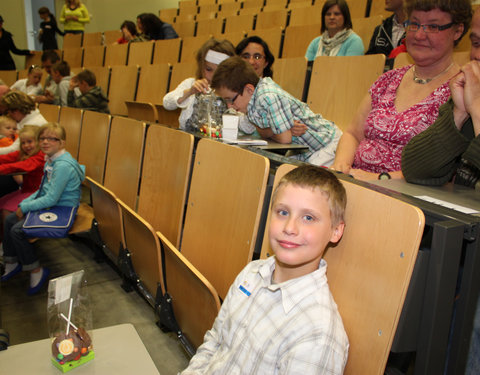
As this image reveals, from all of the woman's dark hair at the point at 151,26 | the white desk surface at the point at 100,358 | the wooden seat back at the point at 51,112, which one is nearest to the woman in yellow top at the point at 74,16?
the woman's dark hair at the point at 151,26

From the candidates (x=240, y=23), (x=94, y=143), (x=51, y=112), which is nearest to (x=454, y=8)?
(x=94, y=143)

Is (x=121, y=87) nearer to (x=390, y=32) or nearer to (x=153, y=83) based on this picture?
(x=153, y=83)

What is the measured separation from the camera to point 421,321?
30.6 inches

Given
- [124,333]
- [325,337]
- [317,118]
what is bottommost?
[124,333]

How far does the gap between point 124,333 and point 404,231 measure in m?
0.71

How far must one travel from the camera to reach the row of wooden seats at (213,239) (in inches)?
30.4

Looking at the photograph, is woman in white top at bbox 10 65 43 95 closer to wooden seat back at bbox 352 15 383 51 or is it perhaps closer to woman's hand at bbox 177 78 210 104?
woman's hand at bbox 177 78 210 104

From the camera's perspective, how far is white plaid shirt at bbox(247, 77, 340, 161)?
188cm

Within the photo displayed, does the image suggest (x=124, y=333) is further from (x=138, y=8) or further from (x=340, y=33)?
(x=138, y=8)

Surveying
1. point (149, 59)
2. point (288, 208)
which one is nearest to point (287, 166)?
point (288, 208)

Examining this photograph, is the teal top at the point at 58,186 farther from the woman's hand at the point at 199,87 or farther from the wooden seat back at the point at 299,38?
the wooden seat back at the point at 299,38

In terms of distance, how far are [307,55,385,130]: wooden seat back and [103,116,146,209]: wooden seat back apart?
109 centimetres

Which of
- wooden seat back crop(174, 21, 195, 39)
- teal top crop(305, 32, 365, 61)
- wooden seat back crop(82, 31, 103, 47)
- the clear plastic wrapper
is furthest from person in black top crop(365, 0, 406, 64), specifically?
wooden seat back crop(82, 31, 103, 47)

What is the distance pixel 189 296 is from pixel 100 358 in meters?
0.51
